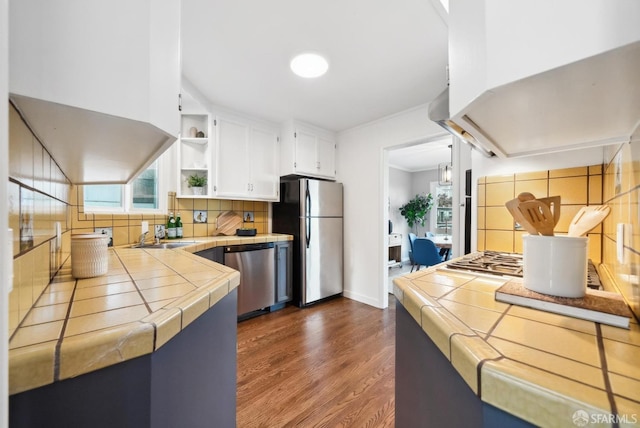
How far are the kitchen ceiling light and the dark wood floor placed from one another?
2.20 meters

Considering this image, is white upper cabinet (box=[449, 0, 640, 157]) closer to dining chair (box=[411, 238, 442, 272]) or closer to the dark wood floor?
the dark wood floor

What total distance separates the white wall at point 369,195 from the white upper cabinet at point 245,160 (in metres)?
0.97

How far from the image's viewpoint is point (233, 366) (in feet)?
3.30

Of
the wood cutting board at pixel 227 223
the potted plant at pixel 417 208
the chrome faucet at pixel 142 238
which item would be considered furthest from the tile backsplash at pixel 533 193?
the potted plant at pixel 417 208

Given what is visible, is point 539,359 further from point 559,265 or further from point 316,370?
point 316,370

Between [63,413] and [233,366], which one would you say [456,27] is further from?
[233,366]

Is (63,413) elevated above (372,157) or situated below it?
below

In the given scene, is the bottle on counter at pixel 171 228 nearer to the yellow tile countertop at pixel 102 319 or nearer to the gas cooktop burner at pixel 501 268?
the yellow tile countertop at pixel 102 319

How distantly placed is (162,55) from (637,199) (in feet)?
4.02

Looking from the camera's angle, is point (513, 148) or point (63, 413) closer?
point (63, 413)

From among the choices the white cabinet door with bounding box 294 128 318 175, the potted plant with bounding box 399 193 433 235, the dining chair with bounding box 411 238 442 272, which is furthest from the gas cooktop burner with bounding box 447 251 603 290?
the potted plant with bounding box 399 193 433 235

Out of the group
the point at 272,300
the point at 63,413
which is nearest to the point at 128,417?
the point at 63,413

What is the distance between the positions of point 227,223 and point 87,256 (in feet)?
7.03

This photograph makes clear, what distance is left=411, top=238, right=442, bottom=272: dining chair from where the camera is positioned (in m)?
4.04
